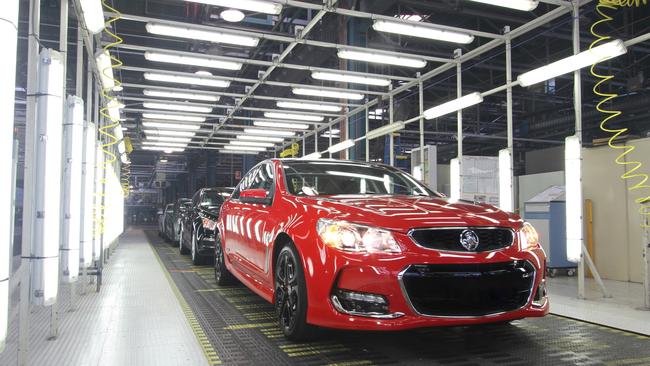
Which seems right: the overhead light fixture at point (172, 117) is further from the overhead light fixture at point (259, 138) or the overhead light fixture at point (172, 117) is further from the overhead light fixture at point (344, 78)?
the overhead light fixture at point (344, 78)

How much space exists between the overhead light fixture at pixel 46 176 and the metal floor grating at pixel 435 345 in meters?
1.19

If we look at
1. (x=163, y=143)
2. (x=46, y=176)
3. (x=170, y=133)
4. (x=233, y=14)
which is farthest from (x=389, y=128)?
(x=163, y=143)

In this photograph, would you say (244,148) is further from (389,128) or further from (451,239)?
(451,239)

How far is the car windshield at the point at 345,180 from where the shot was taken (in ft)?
13.6

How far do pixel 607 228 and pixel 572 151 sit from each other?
7.63ft

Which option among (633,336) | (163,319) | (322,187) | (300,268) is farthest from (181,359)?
(633,336)

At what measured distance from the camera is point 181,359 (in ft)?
10.3

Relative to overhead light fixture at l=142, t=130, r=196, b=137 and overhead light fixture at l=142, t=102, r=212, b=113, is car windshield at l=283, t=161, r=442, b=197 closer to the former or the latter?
overhead light fixture at l=142, t=102, r=212, b=113

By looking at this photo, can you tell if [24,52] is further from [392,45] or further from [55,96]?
[55,96]

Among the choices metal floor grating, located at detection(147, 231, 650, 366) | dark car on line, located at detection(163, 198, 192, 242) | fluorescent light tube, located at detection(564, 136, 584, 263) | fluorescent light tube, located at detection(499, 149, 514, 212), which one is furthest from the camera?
dark car on line, located at detection(163, 198, 192, 242)

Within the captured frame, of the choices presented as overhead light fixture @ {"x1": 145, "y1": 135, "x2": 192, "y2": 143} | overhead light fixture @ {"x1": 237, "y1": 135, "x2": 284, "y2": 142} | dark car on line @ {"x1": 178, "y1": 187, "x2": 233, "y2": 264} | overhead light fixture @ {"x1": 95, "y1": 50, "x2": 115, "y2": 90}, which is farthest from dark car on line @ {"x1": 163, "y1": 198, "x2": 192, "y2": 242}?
overhead light fixture @ {"x1": 95, "y1": 50, "x2": 115, "y2": 90}

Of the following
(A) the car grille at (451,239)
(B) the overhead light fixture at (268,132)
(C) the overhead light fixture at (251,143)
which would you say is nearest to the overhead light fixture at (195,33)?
(A) the car grille at (451,239)

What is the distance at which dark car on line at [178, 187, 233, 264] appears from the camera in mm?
7992

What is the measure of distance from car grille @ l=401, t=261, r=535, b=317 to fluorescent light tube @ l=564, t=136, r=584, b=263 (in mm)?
3274
